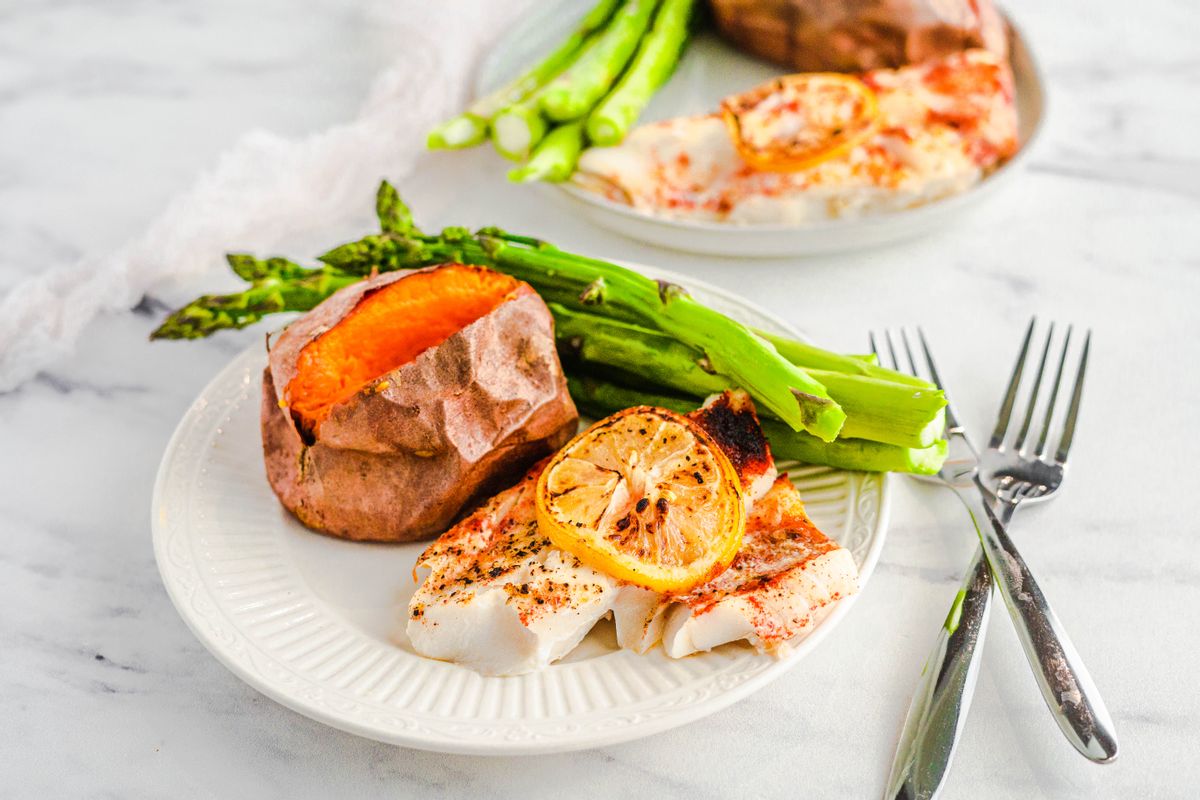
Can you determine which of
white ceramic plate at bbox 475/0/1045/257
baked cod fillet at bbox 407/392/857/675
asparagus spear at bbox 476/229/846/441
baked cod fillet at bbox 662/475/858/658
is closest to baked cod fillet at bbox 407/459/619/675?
baked cod fillet at bbox 407/392/857/675

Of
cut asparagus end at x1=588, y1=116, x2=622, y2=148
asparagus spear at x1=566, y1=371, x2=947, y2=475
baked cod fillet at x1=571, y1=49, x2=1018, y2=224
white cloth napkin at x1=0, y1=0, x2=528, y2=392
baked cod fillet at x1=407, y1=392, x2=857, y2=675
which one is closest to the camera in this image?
baked cod fillet at x1=407, y1=392, x2=857, y2=675

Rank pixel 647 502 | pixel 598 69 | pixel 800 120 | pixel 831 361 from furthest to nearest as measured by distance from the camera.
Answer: pixel 598 69 → pixel 800 120 → pixel 831 361 → pixel 647 502

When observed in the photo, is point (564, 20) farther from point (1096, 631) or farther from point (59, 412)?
point (1096, 631)

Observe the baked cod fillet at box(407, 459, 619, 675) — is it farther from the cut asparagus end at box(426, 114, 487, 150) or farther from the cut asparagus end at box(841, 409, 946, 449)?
the cut asparagus end at box(426, 114, 487, 150)

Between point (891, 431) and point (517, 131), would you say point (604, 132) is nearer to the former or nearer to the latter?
point (517, 131)

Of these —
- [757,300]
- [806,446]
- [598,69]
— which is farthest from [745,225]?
[806,446]

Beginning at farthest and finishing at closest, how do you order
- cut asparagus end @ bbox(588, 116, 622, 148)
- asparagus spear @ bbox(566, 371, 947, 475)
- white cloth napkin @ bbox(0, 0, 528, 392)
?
1. cut asparagus end @ bbox(588, 116, 622, 148)
2. white cloth napkin @ bbox(0, 0, 528, 392)
3. asparagus spear @ bbox(566, 371, 947, 475)
